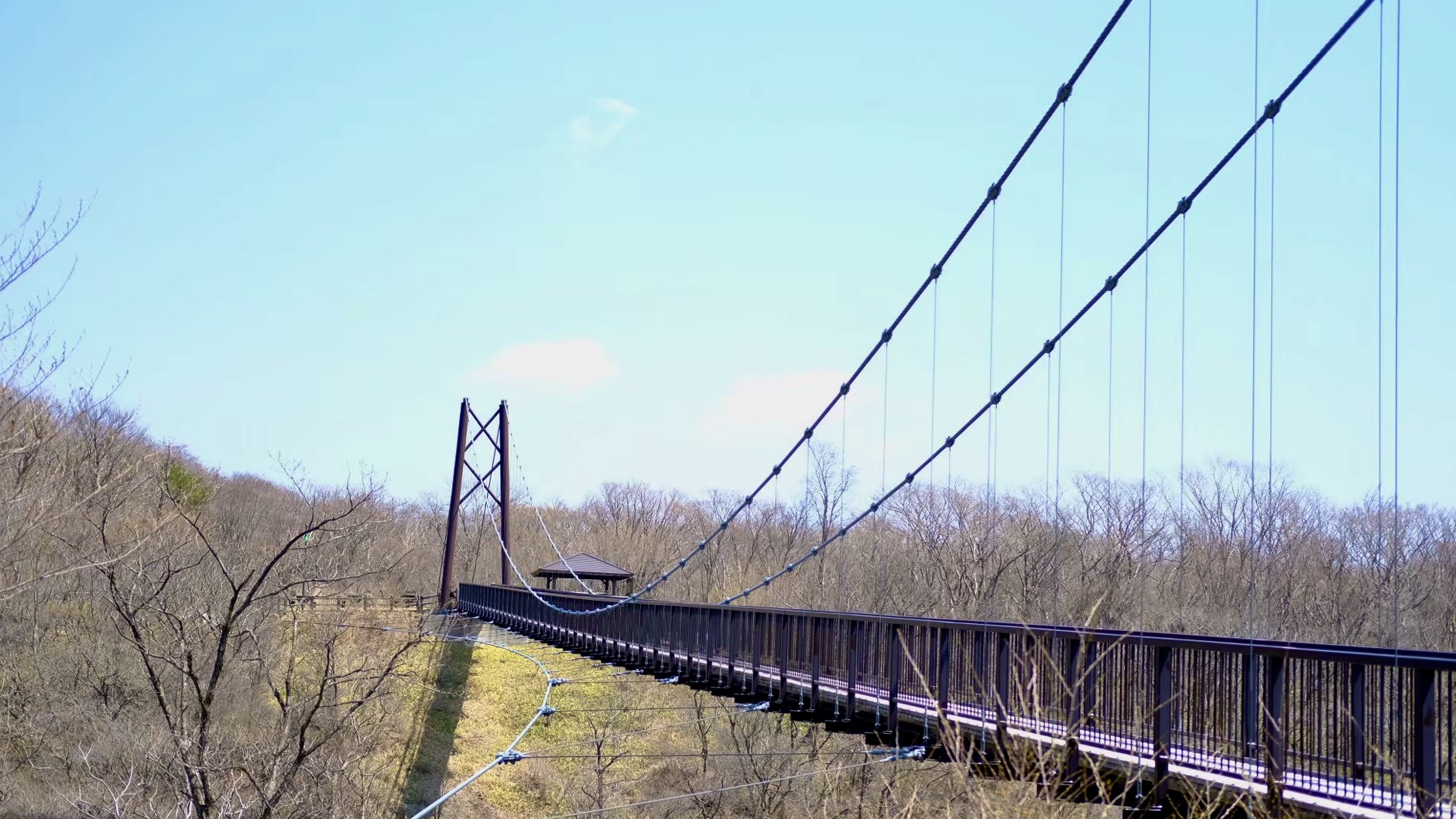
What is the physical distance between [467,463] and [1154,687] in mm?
34978

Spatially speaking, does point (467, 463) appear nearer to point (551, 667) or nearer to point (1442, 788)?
point (551, 667)

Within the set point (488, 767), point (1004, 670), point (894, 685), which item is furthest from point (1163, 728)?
point (488, 767)

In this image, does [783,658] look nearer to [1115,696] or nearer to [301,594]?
[1115,696]

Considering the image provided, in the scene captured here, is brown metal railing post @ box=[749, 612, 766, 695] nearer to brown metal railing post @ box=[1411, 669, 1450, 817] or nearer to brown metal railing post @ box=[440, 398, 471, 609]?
brown metal railing post @ box=[1411, 669, 1450, 817]

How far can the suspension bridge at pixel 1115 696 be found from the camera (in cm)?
616

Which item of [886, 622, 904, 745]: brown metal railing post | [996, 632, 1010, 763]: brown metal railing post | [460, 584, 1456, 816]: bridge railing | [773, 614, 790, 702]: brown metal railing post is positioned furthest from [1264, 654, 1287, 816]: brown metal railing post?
[773, 614, 790, 702]: brown metal railing post

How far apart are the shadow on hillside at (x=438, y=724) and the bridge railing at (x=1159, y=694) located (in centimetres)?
1644

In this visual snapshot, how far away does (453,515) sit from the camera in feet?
125

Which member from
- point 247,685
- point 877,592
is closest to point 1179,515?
point 877,592

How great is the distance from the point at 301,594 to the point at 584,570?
8.19 m

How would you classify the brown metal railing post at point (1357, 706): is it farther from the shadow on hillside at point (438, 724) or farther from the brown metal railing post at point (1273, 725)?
the shadow on hillside at point (438, 724)

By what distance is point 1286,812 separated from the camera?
20.6 feet

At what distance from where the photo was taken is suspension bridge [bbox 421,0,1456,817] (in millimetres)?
6164

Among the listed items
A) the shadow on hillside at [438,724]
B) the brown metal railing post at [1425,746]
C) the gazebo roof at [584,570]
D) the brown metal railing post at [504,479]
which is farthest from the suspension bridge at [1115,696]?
the brown metal railing post at [504,479]
